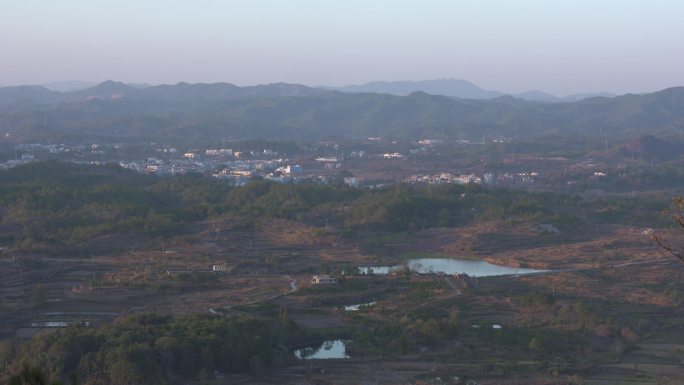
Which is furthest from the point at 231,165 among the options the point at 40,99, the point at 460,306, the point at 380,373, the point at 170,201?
the point at 40,99

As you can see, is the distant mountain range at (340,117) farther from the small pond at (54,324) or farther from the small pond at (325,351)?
the small pond at (325,351)

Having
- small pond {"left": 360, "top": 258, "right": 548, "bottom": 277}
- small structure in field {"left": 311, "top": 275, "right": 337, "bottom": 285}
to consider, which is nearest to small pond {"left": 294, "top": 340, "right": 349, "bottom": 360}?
small structure in field {"left": 311, "top": 275, "right": 337, "bottom": 285}

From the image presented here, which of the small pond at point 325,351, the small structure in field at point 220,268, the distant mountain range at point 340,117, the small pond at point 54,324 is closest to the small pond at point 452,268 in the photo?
the small structure in field at point 220,268

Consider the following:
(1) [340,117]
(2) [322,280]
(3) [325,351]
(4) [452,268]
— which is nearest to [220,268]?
(2) [322,280]

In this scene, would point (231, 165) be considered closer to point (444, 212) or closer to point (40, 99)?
point (444, 212)

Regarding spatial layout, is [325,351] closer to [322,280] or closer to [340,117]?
[322,280]
